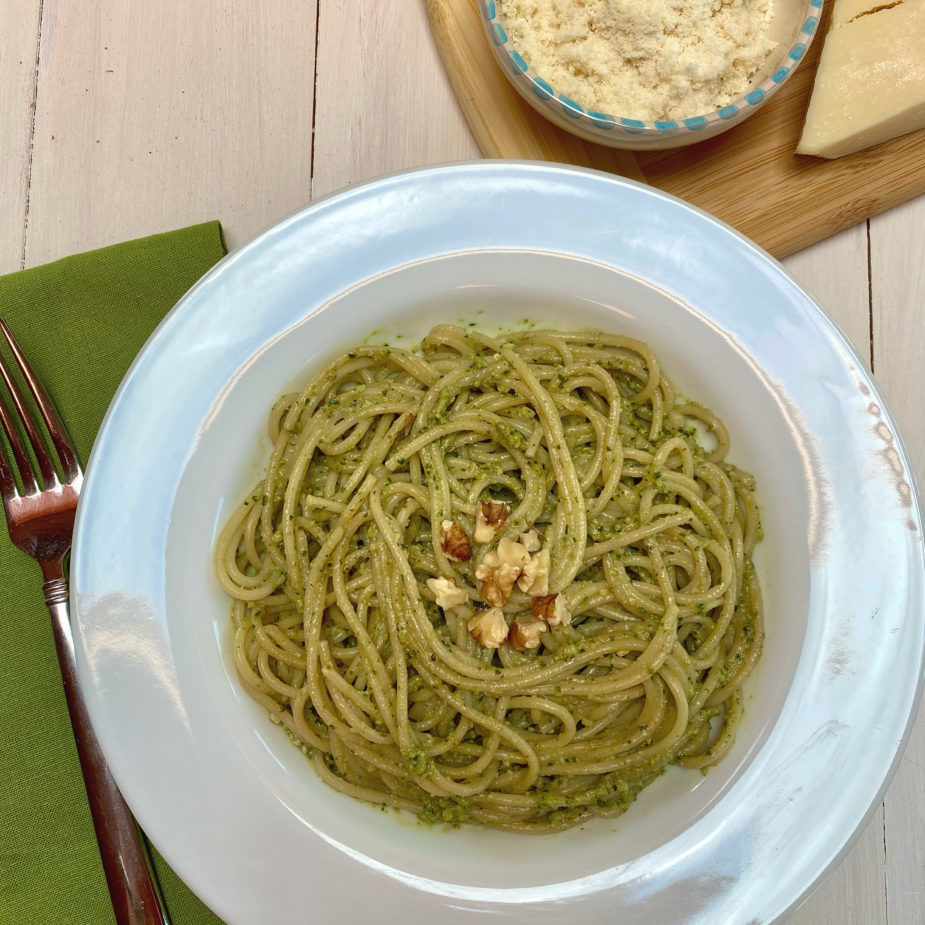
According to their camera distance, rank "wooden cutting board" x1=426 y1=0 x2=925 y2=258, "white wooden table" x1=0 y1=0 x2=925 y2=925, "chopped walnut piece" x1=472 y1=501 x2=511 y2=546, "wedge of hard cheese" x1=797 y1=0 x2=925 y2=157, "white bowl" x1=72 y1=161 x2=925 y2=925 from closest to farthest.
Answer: "white bowl" x1=72 y1=161 x2=925 y2=925
"chopped walnut piece" x1=472 y1=501 x2=511 y2=546
"wedge of hard cheese" x1=797 y1=0 x2=925 y2=157
"wooden cutting board" x1=426 y1=0 x2=925 y2=258
"white wooden table" x1=0 y1=0 x2=925 y2=925

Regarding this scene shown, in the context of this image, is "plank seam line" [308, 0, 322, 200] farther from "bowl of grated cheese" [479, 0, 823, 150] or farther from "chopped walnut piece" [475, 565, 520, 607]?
"chopped walnut piece" [475, 565, 520, 607]

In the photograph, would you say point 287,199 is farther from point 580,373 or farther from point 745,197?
point 745,197

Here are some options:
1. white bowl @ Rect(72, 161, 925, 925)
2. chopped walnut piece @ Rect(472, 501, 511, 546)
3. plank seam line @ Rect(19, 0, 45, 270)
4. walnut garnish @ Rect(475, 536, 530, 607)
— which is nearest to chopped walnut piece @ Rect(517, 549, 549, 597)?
walnut garnish @ Rect(475, 536, 530, 607)

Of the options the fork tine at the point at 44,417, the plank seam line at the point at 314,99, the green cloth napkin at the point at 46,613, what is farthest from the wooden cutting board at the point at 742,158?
the fork tine at the point at 44,417

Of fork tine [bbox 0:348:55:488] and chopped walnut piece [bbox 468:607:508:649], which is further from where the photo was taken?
fork tine [bbox 0:348:55:488]

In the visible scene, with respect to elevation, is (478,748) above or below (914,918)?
above

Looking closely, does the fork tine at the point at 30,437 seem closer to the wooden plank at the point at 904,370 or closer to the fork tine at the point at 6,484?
the fork tine at the point at 6,484

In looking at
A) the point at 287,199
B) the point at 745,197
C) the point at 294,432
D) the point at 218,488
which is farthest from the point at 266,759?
the point at 745,197
